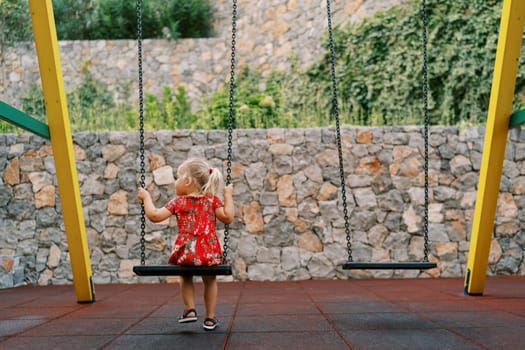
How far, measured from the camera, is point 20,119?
11.3 ft

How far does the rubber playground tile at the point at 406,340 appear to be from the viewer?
8.45 ft

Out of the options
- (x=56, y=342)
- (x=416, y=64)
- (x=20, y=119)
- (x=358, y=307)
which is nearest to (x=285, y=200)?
(x=358, y=307)

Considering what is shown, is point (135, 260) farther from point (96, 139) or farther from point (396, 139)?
point (396, 139)

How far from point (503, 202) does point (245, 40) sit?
23.9 feet

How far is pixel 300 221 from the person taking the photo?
598 cm

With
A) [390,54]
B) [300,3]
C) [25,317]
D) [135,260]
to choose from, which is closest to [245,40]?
[300,3]

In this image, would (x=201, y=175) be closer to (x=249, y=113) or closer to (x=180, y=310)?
(x=180, y=310)

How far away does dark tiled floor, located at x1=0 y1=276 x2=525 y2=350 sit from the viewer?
8.98ft

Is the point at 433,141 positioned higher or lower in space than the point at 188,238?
higher

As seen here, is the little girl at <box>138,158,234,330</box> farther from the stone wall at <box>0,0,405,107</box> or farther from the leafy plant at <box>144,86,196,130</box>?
the stone wall at <box>0,0,405,107</box>

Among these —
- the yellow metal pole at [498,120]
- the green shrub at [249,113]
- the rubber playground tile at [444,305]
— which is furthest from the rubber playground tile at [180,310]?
the green shrub at [249,113]

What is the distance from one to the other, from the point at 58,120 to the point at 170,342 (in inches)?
82.2

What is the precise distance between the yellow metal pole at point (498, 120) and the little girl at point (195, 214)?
7.48 feet

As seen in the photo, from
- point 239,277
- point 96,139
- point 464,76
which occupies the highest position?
point 464,76
